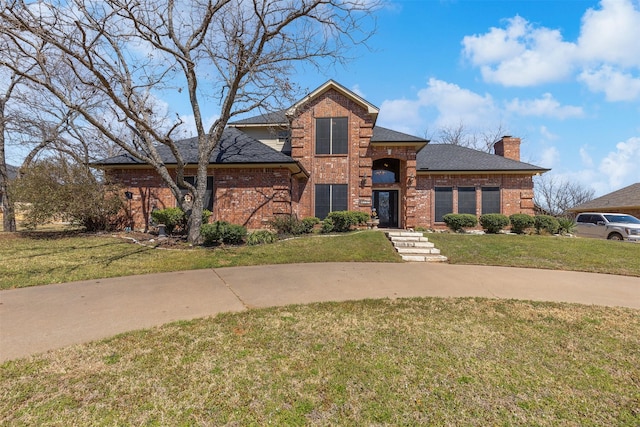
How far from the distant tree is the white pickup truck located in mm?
22986

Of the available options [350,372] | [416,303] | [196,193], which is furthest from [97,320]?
[196,193]

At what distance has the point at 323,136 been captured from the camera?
48.9ft

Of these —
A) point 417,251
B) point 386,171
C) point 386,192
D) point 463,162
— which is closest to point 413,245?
point 417,251

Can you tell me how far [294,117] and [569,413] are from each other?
534 inches

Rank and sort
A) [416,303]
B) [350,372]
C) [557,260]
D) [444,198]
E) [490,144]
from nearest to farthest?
[350,372], [416,303], [557,260], [444,198], [490,144]

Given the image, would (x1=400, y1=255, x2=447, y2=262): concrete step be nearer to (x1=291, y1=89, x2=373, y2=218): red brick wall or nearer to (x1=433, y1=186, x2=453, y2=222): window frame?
(x1=291, y1=89, x2=373, y2=218): red brick wall

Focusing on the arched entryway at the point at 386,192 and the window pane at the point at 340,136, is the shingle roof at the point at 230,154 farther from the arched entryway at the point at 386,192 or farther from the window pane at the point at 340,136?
the arched entryway at the point at 386,192

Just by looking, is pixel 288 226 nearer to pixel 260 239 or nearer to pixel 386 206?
pixel 260 239

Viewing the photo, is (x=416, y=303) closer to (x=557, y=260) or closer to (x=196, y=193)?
(x=557, y=260)

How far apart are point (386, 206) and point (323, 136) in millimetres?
5511

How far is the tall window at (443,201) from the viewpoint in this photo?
54.6ft

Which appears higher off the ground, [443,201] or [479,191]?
[479,191]

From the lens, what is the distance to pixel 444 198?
16.7 metres

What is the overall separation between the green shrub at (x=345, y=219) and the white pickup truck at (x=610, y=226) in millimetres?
11972
